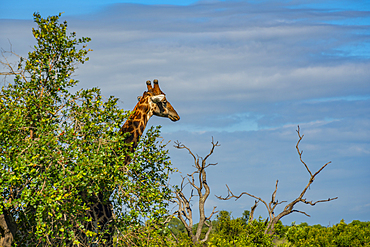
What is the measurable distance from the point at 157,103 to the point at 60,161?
5.20m

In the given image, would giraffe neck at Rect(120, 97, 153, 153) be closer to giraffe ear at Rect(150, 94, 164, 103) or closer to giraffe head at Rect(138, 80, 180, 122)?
giraffe head at Rect(138, 80, 180, 122)

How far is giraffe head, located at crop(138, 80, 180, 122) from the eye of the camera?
15250mm

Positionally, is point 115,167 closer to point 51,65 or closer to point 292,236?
point 51,65

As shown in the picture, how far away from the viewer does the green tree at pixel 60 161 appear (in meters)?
10.8

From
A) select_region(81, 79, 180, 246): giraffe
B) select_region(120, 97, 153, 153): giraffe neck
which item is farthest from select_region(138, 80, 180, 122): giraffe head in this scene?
select_region(120, 97, 153, 153): giraffe neck

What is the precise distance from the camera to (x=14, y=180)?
10.8 metres

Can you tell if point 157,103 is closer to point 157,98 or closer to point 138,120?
point 157,98

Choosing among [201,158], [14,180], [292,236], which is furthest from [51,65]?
[292,236]

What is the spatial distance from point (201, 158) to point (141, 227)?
11.5 metres

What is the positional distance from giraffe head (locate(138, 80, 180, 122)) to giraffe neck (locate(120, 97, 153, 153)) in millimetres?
139

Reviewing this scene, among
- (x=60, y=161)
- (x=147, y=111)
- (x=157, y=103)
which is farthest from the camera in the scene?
(x=157, y=103)

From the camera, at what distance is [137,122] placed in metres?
14.7

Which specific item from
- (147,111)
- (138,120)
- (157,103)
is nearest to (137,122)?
(138,120)

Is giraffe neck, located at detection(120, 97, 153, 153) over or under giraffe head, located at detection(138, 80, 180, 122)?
under
